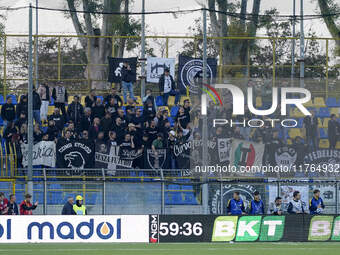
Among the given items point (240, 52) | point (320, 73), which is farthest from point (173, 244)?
point (320, 73)

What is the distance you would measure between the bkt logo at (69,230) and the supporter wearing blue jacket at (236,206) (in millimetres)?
3158

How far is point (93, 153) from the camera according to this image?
24.8 metres

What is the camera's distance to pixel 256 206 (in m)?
22.0

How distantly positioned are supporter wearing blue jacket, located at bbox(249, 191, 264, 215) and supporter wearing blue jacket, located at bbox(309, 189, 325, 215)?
1.29m

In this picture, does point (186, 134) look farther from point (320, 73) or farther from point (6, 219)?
point (320, 73)

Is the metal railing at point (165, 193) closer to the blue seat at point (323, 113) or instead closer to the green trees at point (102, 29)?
the blue seat at point (323, 113)

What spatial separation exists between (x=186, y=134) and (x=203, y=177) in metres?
2.72

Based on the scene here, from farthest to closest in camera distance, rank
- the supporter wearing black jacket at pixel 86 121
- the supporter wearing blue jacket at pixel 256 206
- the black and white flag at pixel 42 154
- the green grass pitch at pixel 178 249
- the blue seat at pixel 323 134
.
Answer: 1. the supporter wearing black jacket at pixel 86 121
2. the black and white flag at pixel 42 154
3. the supporter wearing blue jacket at pixel 256 206
4. the blue seat at pixel 323 134
5. the green grass pitch at pixel 178 249

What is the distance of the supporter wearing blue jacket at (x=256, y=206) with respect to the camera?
21953 millimetres

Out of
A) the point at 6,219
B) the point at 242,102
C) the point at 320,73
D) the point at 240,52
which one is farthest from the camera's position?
the point at 320,73

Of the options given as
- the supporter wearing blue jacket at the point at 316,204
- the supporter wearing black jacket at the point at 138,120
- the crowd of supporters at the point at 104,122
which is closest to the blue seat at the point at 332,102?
the supporter wearing blue jacket at the point at 316,204

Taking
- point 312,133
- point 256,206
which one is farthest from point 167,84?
point 312,133

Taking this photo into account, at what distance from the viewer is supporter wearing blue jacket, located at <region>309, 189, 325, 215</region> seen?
2221 centimetres

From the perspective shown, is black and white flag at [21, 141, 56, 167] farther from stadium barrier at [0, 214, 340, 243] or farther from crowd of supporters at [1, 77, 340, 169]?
stadium barrier at [0, 214, 340, 243]
